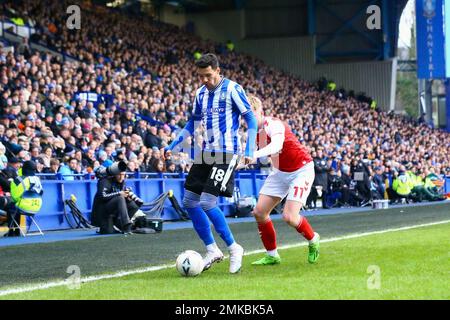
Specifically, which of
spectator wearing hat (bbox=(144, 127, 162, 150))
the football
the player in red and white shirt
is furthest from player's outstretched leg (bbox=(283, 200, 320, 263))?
spectator wearing hat (bbox=(144, 127, 162, 150))

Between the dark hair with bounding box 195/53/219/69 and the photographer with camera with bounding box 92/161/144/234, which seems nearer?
the dark hair with bounding box 195/53/219/69

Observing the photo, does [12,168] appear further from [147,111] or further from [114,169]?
[147,111]

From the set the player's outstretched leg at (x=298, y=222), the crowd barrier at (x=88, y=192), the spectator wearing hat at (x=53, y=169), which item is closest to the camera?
the player's outstretched leg at (x=298, y=222)

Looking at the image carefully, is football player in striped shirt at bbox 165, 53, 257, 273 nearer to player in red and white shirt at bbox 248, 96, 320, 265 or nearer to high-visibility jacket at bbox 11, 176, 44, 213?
player in red and white shirt at bbox 248, 96, 320, 265

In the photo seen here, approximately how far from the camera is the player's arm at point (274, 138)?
1050 cm

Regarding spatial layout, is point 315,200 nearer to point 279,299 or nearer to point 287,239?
point 287,239

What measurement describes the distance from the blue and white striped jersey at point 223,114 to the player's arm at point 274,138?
346 millimetres

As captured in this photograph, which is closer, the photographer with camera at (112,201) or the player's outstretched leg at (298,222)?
the player's outstretched leg at (298,222)

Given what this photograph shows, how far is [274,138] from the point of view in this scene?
34.9 ft

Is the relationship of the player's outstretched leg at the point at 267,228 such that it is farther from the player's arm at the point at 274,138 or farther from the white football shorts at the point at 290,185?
the player's arm at the point at 274,138

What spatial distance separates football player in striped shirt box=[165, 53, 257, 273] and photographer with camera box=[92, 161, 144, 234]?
25.2ft

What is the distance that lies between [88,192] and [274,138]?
36.2 ft

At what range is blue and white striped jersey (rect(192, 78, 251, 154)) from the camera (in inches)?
405

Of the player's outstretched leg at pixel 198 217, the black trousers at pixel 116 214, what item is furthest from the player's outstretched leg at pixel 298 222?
the black trousers at pixel 116 214
